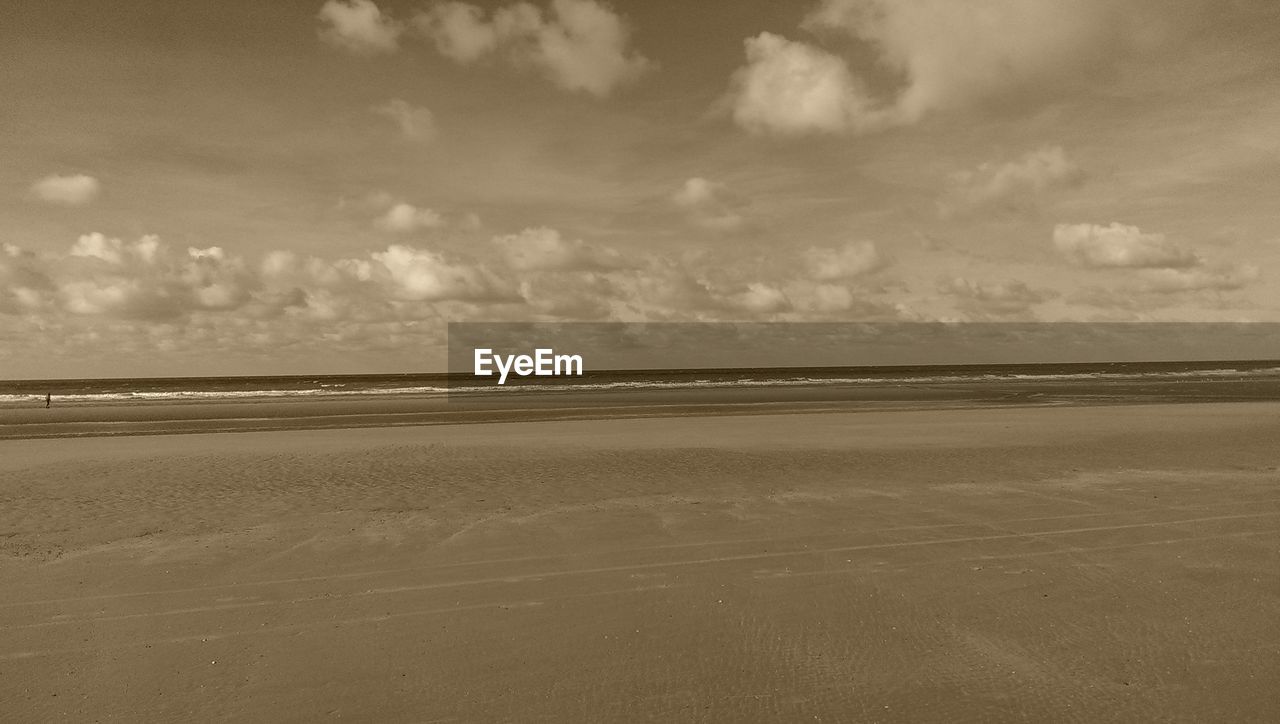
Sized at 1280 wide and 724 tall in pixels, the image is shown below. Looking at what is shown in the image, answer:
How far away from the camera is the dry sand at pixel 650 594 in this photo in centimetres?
509

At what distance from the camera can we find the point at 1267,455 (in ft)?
52.2

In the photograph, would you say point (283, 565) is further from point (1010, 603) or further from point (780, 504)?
point (1010, 603)

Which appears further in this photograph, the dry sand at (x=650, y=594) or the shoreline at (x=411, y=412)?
the shoreline at (x=411, y=412)

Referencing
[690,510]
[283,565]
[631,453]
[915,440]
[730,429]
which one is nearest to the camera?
[283,565]

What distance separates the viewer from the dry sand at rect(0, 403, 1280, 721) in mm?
5094

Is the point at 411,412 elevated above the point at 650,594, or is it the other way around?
the point at 411,412

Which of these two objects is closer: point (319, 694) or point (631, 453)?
point (319, 694)

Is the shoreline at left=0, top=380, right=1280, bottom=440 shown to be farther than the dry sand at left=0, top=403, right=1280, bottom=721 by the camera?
Yes

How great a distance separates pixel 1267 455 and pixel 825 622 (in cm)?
1556

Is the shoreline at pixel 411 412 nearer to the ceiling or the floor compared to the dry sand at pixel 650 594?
nearer to the ceiling

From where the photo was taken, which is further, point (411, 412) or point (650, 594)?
point (411, 412)

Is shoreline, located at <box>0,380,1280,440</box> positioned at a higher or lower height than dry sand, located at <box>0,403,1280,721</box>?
higher

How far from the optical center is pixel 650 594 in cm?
712

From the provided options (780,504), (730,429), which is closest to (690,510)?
(780,504)
